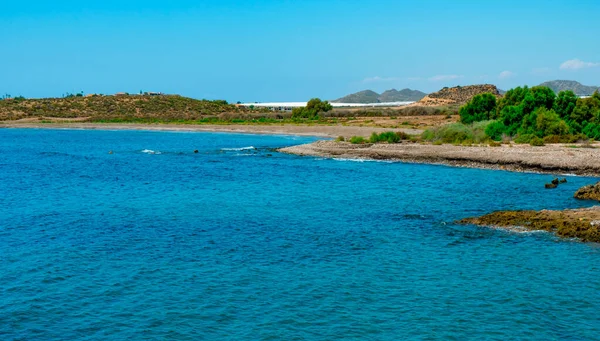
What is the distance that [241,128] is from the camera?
114 m

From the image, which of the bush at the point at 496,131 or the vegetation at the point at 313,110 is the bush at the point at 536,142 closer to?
the bush at the point at 496,131

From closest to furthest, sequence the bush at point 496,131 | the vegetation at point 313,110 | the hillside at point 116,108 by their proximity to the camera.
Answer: the bush at point 496,131 → the vegetation at point 313,110 → the hillside at point 116,108

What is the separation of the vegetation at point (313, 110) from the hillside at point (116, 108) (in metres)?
26.1

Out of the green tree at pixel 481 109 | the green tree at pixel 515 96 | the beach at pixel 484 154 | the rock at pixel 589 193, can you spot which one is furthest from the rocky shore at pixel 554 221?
the green tree at pixel 481 109

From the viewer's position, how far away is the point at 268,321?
55.0 ft

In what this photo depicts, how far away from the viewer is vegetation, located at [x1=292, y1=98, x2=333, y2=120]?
13475cm

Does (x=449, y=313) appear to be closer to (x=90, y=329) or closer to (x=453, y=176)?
(x=90, y=329)

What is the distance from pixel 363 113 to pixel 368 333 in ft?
400

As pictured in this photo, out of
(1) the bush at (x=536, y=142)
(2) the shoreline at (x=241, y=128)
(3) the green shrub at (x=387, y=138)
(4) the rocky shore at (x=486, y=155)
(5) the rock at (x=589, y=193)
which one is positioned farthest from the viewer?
(2) the shoreline at (x=241, y=128)

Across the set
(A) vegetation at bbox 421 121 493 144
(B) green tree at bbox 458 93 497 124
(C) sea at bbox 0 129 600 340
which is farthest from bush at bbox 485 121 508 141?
(C) sea at bbox 0 129 600 340

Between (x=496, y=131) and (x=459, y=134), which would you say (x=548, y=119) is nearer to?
(x=496, y=131)

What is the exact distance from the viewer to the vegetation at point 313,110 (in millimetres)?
134750

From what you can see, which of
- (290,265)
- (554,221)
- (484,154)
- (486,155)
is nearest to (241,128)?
(484,154)

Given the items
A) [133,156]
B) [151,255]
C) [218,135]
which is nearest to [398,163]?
[133,156]
